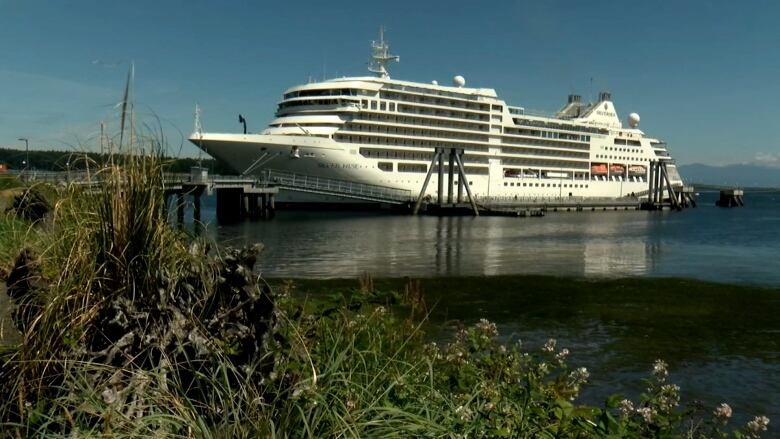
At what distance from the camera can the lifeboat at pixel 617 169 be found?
7856 cm

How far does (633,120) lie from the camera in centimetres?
8669

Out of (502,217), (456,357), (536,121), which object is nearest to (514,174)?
(536,121)

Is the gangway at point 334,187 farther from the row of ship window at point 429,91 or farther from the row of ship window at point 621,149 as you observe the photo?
the row of ship window at point 621,149

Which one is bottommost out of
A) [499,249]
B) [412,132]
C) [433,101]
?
[499,249]

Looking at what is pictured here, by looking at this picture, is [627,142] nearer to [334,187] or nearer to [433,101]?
[433,101]

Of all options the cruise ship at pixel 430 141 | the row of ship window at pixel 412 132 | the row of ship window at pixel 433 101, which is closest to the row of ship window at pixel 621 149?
the cruise ship at pixel 430 141

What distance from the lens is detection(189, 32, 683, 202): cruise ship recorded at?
166 feet

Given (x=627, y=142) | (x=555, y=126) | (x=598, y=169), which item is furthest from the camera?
(x=627, y=142)

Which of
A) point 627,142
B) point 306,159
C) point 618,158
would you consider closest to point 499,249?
point 306,159

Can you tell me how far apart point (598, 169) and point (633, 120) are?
14048mm

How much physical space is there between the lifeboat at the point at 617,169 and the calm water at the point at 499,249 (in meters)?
36.5

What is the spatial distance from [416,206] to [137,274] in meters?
46.9

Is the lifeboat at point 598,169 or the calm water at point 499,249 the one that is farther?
the lifeboat at point 598,169

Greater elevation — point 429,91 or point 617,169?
point 429,91
